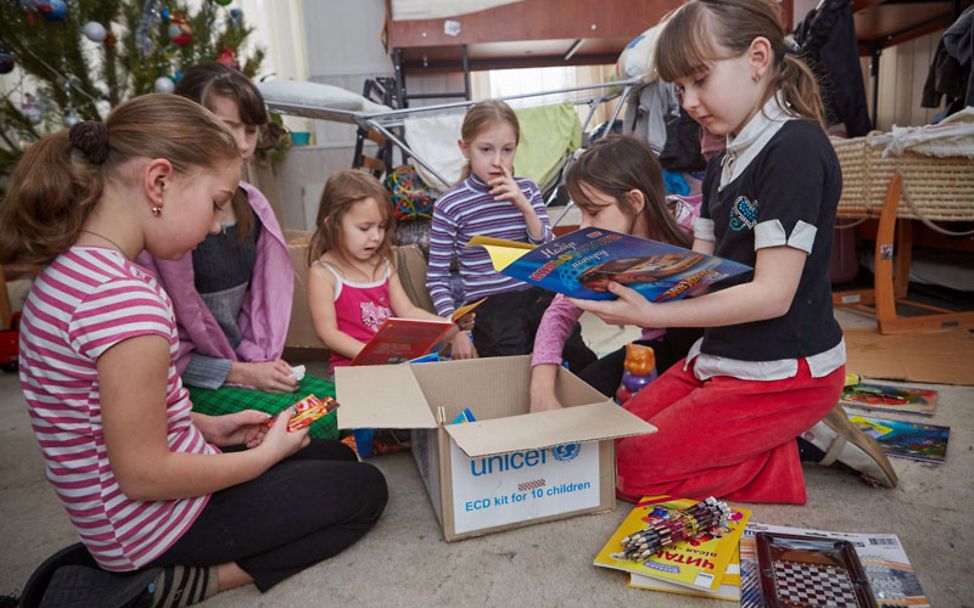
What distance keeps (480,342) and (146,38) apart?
162cm

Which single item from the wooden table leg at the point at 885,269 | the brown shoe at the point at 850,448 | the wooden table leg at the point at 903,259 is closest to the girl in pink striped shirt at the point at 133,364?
the brown shoe at the point at 850,448

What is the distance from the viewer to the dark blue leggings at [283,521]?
2.73 feet

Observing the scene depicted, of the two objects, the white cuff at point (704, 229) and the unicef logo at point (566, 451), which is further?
the white cuff at point (704, 229)

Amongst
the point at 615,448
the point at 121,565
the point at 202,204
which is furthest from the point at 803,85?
the point at 121,565

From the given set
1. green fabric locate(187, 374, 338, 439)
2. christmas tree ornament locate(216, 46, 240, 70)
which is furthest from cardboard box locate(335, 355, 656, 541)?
christmas tree ornament locate(216, 46, 240, 70)

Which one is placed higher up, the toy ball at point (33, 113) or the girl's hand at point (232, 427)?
the toy ball at point (33, 113)

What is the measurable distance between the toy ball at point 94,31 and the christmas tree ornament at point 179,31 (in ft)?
0.82

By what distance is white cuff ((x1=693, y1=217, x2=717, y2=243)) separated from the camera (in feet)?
3.59

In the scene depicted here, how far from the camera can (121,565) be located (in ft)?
2.56

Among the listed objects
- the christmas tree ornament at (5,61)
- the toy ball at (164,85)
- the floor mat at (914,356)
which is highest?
the christmas tree ornament at (5,61)

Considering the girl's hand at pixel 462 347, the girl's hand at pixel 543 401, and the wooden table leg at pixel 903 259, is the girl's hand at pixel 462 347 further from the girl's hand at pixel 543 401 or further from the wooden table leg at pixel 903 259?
the wooden table leg at pixel 903 259

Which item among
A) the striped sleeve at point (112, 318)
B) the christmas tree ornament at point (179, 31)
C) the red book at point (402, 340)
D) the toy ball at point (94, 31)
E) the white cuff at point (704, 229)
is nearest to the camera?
the striped sleeve at point (112, 318)

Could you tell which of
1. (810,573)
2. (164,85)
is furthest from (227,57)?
(810,573)

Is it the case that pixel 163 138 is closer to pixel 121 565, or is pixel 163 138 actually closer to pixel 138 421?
pixel 138 421
